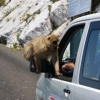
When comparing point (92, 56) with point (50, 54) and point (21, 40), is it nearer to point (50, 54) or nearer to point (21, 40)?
point (50, 54)

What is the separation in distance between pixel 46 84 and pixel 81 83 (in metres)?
1.15

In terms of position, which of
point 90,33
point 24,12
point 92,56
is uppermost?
point 90,33

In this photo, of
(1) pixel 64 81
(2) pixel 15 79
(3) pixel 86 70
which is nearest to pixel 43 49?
(1) pixel 64 81

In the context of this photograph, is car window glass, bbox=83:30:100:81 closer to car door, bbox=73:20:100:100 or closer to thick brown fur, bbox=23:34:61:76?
car door, bbox=73:20:100:100

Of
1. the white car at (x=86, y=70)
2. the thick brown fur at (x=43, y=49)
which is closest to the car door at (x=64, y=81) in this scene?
the white car at (x=86, y=70)

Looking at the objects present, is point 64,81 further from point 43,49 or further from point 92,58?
point 43,49

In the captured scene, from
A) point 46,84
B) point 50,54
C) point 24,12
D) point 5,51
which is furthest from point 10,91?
point 24,12

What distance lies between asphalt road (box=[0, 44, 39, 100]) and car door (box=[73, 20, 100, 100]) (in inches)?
199

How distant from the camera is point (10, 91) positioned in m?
8.68

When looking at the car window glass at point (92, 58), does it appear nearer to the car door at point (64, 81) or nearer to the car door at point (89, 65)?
the car door at point (89, 65)

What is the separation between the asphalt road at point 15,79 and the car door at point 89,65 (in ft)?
16.6

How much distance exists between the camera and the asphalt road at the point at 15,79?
831 cm

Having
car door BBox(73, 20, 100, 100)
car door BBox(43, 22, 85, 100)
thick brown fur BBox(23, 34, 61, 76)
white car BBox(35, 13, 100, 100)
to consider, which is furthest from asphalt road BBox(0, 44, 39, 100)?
car door BBox(73, 20, 100, 100)

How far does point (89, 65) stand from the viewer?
10.1ft
